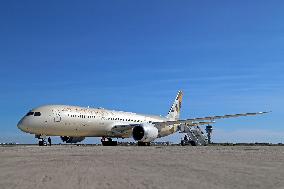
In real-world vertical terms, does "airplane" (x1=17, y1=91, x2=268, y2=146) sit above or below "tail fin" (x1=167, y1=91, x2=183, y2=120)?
below

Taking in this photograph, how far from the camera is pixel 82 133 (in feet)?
153

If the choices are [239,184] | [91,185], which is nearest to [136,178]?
[91,185]

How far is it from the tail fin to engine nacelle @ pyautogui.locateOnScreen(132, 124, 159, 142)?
66.9ft

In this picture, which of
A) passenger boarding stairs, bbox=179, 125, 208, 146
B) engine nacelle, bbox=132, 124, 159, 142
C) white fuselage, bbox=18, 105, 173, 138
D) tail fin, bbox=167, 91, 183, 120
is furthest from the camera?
tail fin, bbox=167, 91, 183, 120

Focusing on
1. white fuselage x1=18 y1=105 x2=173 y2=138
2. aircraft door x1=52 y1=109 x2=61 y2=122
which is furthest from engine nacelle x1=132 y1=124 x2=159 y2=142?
aircraft door x1=52 y1=109 x2=61 y2=122

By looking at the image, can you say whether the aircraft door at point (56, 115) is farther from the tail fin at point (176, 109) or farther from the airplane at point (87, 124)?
the tail fin at point (176, 109)

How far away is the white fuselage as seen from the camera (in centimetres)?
4150

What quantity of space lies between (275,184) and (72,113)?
37381mm

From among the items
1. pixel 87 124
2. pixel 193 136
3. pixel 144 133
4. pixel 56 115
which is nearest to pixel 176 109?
pixel 193 136

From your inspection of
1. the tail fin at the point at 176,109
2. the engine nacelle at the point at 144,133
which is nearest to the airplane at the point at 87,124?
the engine nacelle at the point at 144,133

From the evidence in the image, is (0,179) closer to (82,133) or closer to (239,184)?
(239,184)

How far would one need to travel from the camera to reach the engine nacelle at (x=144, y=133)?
150ft

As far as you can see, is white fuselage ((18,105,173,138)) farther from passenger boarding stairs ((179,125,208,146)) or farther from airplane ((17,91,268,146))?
passenger boarding stairs ((179,125,208,146))

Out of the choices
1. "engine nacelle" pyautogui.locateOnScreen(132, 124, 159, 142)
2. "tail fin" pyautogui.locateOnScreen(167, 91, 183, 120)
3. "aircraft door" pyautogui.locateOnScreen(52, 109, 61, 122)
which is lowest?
"engine nacelle" pyautogui.locateOnScreen(132, 124, 159, 142)
